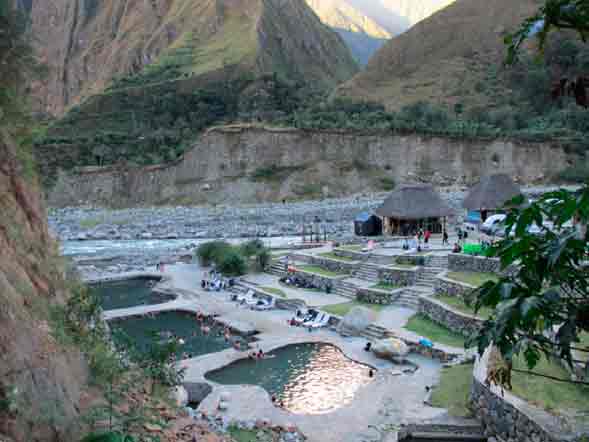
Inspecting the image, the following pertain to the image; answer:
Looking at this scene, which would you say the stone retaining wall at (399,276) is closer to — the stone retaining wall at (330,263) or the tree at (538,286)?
the stone retaining wall at (330,263)

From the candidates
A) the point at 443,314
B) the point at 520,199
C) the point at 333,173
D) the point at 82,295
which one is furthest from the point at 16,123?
the point at 333,173

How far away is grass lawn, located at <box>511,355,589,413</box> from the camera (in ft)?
29.5

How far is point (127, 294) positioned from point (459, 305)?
1544cm

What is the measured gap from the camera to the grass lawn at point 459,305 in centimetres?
1534

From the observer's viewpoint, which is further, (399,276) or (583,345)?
(399,276)

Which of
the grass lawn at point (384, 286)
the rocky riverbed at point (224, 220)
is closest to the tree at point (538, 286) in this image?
the grass lawn at point (384, 286)

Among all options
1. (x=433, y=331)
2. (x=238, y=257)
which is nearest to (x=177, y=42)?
(x=238, y=257)

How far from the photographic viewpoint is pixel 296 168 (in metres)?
55.6

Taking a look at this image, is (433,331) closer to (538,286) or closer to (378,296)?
(378,296)

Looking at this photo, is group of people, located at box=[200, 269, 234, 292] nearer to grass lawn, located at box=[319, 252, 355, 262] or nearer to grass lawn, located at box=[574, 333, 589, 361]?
grass lawn, located at box=[319, 252, 355, 262]

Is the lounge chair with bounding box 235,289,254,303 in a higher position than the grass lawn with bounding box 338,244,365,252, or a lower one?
lower

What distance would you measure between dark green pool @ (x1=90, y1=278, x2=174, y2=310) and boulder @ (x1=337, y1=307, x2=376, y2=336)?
31.1ft

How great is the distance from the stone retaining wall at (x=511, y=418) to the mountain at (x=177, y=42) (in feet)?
260

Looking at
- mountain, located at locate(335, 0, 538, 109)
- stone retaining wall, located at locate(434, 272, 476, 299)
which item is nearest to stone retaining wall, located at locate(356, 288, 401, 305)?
stone retaining wall, located at locate(434, 272, 476, 299)
